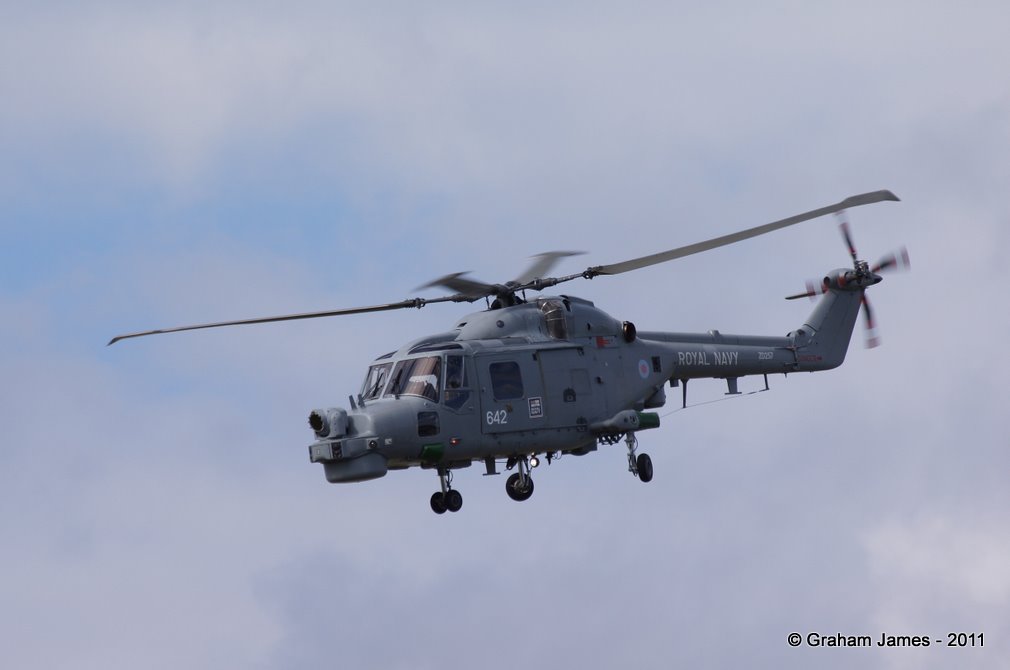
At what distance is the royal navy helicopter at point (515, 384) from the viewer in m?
33.0

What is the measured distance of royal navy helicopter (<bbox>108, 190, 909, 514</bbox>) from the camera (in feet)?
108

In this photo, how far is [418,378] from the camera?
112 ft

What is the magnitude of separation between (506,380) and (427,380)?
2063 mm

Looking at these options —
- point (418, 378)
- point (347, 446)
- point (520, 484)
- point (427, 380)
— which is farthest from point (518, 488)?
point (347, 446)

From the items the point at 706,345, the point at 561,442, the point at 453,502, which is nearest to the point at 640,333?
the point at 706,345

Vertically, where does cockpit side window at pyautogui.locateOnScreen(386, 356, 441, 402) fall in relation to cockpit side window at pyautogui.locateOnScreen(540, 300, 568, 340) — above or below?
below

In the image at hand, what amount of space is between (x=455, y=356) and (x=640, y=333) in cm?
640

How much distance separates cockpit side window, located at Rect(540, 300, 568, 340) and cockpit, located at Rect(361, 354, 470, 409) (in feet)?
9.84

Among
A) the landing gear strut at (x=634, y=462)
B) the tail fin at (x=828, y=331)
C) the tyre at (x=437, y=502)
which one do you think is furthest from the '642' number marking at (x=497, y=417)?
the tail fin at (x=828, y=331)

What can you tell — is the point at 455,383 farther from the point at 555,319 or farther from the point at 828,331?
the point at 828,331

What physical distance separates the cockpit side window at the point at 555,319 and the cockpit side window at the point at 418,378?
11.6 feet

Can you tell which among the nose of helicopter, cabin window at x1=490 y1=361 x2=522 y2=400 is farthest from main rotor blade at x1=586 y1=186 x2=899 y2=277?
the nose of helicopter

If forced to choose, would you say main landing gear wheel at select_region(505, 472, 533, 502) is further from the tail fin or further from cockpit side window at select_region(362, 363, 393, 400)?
→ the tail fin

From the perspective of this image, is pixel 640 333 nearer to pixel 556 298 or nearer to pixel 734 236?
pixel 556 298
